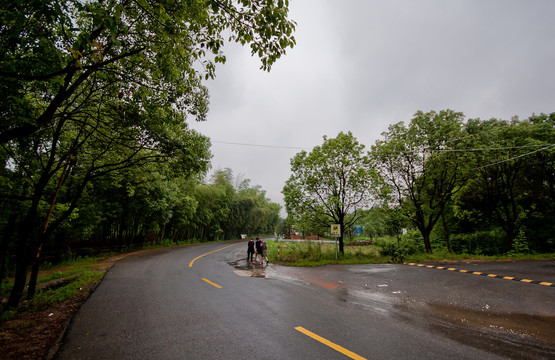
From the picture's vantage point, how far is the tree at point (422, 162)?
604 inches

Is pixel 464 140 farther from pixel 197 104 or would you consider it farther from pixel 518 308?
pixel 197 104

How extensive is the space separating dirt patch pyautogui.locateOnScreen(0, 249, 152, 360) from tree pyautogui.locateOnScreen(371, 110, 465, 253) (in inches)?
609

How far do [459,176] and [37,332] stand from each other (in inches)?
794

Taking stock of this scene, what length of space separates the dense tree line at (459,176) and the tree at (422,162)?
0.17 ft

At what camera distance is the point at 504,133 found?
15.3 meters

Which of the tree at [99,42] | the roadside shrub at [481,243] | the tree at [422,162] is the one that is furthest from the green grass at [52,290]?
Answer: the roadside shrub at [481,243]

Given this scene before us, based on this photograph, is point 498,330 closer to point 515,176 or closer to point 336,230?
point 336,230

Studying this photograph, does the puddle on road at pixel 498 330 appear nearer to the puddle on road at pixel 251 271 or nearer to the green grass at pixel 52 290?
the puddle on road at pixel 251 271

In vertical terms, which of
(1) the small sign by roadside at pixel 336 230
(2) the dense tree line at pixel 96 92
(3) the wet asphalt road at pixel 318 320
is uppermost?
(2) the dense tree line at pixel 96 92

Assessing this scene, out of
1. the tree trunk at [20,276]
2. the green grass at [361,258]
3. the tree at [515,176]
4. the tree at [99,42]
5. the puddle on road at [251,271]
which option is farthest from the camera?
the tree at [515,176]

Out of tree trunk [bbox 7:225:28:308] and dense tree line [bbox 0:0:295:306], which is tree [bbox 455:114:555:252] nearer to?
dense tree line [bbox 0:0:295:306]

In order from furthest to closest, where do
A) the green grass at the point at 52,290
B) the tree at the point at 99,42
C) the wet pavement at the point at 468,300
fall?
the green grass at the point at 52,290 < the wet pavement at the point at 468,300 < the tree at the point at 99,42

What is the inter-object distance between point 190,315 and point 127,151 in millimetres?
6285

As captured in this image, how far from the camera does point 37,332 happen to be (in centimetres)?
488
